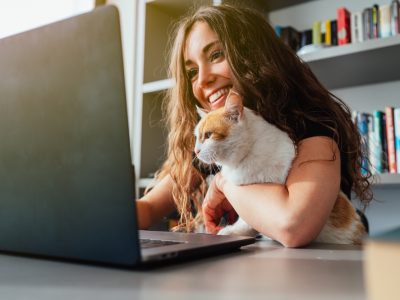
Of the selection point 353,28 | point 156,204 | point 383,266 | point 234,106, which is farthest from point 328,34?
point 383,266

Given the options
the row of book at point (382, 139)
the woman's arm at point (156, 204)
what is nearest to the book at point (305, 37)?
the row of book at point (382, 139)

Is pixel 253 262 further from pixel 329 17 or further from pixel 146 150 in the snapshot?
pixel 329 17

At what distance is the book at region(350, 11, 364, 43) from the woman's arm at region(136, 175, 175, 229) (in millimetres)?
1014

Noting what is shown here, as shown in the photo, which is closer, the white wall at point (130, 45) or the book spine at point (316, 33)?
the book spine at point (316, 33)

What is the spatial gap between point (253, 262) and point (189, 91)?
0.89m

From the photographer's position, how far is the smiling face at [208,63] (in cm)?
117

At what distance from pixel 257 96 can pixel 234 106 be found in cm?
15

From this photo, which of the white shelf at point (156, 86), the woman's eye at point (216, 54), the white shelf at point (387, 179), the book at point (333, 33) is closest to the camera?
the woman's eye at point (216, 54)

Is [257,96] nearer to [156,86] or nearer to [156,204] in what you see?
[156,204]

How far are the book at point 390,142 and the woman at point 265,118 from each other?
1.32ft

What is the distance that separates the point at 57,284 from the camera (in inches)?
15.2

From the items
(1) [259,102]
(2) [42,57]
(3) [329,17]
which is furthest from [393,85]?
(2) [42,57]

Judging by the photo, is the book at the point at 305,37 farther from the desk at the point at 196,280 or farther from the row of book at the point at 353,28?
the desk at the point at 196,280

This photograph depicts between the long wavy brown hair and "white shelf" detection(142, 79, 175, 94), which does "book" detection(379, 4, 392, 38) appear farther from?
"white shelf" detection(142, 79, 175, 94)
